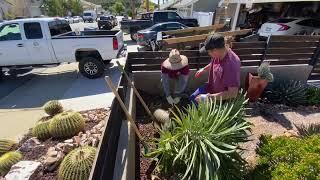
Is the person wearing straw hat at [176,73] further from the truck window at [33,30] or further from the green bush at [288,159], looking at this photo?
the truck window at [33,30]

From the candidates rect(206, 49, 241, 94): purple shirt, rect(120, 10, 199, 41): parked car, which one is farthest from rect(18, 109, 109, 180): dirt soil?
rect(120, 10, 199, 41): parked car

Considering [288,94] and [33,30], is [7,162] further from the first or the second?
[33,30]

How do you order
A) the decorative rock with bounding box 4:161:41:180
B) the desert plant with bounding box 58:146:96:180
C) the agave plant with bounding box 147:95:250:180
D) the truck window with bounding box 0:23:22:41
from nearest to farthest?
the agave plant with bounding box 147:95:250:180 → the desert plant with bounding box 58:146:96:180 → the decorative rock with bounding box 4:161:41:180 → the truck window with bounding box 0:23:22:41

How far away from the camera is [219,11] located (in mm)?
26750

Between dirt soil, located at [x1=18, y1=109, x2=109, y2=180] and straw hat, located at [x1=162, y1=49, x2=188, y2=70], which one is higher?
straw hat, located at [x1=162, y1=49, x2=188, y2=70]

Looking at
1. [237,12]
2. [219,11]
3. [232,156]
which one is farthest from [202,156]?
[219,11]

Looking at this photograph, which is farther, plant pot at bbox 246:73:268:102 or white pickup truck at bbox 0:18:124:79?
white pickup truck at bbox 0:18:124:79

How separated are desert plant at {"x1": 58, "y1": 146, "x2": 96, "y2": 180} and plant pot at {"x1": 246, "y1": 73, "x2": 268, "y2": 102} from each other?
11.6 feet

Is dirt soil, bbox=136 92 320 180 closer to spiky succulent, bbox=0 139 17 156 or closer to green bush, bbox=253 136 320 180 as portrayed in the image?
green bush, bbox=253 136 320 180

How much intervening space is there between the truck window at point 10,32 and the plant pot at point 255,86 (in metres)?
7.95

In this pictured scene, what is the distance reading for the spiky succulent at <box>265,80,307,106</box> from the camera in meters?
5.95

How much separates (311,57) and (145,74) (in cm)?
398

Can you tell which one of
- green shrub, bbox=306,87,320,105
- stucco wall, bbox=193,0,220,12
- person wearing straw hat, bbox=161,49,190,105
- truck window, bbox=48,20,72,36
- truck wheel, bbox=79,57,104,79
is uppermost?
person wearing straw hat, bbox=161,49,190,105

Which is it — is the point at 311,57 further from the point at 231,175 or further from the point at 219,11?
the point at 219,11
